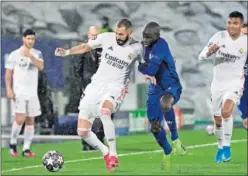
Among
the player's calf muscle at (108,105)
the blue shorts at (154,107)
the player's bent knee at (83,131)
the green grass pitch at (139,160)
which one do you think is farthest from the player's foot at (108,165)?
the green grass pitch at (139,160)

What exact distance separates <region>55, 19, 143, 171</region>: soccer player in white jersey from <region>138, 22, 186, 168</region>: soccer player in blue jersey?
0.39 m

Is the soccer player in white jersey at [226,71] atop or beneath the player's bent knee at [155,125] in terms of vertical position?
atop

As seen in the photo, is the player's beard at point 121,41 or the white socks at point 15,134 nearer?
the player's beard at point 121,41

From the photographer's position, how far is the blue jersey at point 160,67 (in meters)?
14.7

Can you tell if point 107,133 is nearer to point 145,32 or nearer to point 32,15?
point 145,32

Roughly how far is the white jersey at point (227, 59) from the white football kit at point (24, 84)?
18.6 feet

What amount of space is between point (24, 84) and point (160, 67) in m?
→ 7.46

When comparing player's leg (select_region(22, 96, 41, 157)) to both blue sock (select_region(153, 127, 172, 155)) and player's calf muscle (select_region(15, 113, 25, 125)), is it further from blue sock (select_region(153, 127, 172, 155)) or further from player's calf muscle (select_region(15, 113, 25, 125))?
blue sock (select_region(153, 127, 172, 155))

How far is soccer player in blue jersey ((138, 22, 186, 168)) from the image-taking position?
14.5 meters

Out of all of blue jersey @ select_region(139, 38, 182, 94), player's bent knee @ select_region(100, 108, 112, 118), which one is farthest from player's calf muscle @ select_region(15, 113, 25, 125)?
blue jersey @ select_region(139, 38, 182, 94)

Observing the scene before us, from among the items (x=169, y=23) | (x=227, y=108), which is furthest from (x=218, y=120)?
(x=169, y=23)

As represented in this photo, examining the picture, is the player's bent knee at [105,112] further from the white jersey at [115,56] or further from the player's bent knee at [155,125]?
the player's bent knee at [155,125]

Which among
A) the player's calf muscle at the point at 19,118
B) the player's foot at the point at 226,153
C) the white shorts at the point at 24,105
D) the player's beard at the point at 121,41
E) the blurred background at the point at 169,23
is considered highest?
the blurred background at the point at 169,23

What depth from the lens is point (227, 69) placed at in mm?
17297
